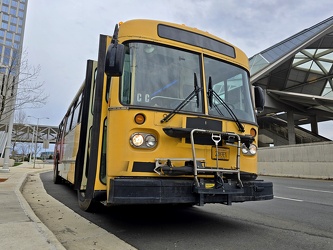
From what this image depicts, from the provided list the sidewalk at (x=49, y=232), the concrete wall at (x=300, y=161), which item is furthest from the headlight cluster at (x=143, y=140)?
the concrete wall at (x=300, y=161)

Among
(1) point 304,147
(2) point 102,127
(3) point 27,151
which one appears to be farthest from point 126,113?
(3) point 27,151

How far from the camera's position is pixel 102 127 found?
4.46 m

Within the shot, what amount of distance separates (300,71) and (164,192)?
4427 cm

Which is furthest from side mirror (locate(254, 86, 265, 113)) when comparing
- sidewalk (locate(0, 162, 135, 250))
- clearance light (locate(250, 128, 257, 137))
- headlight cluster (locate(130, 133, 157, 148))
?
sidewalk (locate(0, 162, 135, 250))

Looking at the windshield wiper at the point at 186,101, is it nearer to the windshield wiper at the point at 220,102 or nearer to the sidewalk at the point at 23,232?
the windshield wiper at the point at 220,102

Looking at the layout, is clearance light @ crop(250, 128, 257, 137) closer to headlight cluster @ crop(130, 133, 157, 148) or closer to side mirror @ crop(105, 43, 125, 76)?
headlight cluster @ crop(130, 133, 157, 148)

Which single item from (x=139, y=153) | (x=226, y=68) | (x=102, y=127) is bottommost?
(x=139, y=153)

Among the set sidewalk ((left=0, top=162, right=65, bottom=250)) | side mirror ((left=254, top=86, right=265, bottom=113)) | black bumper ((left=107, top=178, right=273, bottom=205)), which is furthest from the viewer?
side mirror ((left=254, top=86, right=265, bottom=113))

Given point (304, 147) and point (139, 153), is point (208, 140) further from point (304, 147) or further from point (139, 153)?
point (304, 147)

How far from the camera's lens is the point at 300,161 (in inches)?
813

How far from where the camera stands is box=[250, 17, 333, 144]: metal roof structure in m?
33.8

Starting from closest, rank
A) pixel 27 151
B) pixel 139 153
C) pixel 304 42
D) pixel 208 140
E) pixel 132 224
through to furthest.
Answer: pixel 139 153 < pixel 208 140 < pixel 132 224 < pixel 304 42 < pixel 27 151

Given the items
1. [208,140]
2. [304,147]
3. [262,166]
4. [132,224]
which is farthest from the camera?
[262,166]

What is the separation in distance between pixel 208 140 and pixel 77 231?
7.99 ft
